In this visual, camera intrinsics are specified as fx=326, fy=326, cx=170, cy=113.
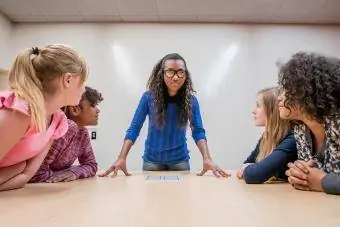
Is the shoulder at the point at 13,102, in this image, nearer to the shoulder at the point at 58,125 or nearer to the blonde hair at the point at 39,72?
the blonde hair at the point at 39,72

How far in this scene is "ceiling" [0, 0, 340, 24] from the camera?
3037 millimetres

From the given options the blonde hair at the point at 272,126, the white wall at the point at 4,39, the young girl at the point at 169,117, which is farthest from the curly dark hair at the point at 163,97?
the white wall at the point at 4,39

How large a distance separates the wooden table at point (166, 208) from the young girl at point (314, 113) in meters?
0.06

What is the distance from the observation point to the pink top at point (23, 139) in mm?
891

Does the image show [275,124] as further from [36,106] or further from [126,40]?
[126,40]

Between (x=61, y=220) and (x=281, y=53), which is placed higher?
(x=281, y=53)

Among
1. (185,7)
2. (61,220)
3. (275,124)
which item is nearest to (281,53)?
(185,7)

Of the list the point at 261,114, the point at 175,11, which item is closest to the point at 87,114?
the point at 261,114

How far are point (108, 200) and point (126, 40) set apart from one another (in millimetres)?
2908

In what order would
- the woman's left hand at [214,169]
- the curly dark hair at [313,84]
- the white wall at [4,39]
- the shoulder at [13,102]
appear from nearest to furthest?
the shoulder at [13,102] < the curly dark hair at [313,84] < the woman's left hand at [214,169] < the white wall at [4,39]

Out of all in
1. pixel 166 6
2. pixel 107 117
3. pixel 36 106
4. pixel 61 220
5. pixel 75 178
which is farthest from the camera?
pixel 107 117

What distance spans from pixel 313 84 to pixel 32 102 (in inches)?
33.7

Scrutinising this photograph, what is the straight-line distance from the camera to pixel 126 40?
351cm

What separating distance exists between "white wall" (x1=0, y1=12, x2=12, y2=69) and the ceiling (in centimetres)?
7
